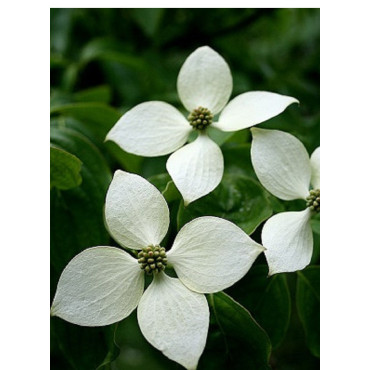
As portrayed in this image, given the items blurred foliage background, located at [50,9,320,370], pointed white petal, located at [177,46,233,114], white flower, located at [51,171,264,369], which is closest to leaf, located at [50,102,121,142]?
blurred foliage background, located at [50,9,320,370]

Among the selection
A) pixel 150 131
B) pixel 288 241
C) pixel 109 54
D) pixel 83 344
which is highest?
pixel 109 54

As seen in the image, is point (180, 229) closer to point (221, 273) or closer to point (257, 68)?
point (221, 273)

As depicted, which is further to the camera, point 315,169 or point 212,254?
point 315,169

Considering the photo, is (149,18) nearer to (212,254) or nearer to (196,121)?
(196,121)

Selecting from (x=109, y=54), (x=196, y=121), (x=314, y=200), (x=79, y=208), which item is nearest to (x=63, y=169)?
(x=79, y=208)

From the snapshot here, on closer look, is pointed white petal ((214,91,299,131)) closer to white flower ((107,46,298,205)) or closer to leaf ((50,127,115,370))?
white flower ((107,46,298,205))
